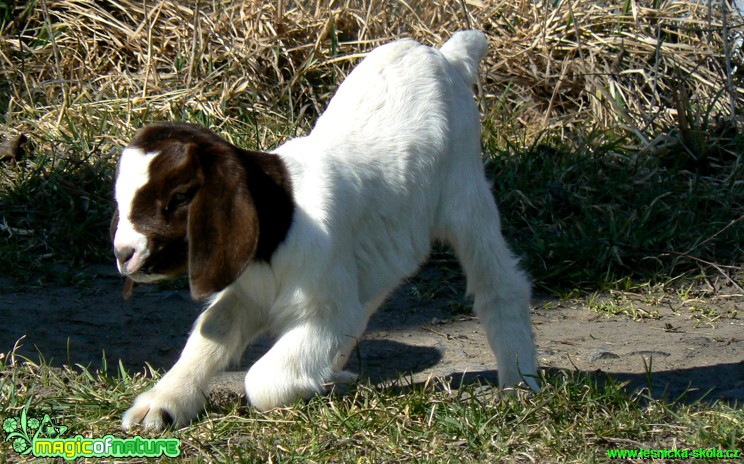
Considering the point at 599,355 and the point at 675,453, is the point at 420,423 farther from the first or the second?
the point at 599,355

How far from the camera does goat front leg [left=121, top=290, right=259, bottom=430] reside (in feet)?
10.5

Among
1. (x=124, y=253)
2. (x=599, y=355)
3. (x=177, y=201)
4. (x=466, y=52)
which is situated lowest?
(x=599, y=355)

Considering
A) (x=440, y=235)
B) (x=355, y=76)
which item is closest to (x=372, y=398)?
(x=440, y=235)

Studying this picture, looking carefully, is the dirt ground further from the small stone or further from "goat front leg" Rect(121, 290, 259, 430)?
"goat front leg" Rect(121, 290, 259, 430)

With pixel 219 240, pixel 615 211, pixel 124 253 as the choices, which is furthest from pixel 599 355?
pixel 124 253

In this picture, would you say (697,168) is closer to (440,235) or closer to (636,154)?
(636,154)

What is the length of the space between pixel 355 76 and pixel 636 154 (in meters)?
2.92

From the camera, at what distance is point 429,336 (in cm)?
466

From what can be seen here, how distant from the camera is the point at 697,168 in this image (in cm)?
622

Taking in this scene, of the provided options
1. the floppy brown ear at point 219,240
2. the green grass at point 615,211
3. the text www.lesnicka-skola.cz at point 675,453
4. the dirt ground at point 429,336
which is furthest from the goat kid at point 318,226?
the green grass at point 615,211

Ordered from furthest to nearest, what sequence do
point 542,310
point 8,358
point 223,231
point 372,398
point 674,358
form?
point 542,310
point 674,358
point 8,358
point 372,398
point 223,231

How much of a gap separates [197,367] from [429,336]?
5.19ft

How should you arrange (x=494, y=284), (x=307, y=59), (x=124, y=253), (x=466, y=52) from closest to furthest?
(x=124, y=253)
(x=494, y=284)
(x=466, y=52)
(x=307, y=59)

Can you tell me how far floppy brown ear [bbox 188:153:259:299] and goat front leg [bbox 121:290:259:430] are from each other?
0.41m
